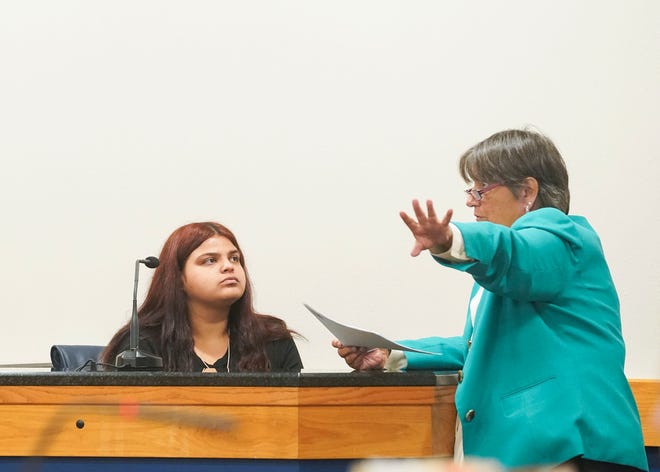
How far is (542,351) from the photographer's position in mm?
2123

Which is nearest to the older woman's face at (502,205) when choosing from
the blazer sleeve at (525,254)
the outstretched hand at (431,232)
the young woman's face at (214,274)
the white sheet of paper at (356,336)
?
the blazer sleeve at (525,254)

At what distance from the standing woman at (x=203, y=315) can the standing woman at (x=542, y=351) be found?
1160mm

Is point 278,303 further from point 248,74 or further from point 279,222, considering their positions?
point 248,74

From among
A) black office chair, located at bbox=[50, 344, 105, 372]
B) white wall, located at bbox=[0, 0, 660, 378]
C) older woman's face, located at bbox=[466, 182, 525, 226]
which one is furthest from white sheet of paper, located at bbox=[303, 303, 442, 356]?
white wall, located at bbox=[0, 0, 660, 378]

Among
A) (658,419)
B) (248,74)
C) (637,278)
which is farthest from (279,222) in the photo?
(658,419)

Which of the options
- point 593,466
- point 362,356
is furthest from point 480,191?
point 593,466

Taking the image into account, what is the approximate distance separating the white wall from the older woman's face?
1779 mm

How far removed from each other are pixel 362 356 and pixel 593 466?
0.71 meters

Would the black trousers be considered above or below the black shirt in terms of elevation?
below

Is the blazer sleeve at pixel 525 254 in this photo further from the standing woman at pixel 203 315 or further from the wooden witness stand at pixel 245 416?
the standing woman at pixel 203 315

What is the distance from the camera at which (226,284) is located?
3.19 metres

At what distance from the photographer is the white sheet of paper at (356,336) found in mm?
2139

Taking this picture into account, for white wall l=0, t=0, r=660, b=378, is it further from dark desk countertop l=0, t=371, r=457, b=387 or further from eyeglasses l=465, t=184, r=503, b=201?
dark desk countertop l=0, t=371, r=457, b=387

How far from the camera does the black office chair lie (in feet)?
10.7
